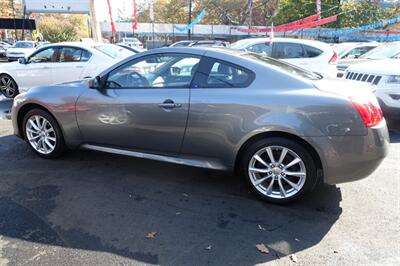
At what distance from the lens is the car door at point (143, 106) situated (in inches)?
146

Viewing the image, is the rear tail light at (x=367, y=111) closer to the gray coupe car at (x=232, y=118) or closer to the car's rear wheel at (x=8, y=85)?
the gray coupe car at (x=232, y=118)

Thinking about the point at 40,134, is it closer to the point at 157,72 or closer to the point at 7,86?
the point at 157,72

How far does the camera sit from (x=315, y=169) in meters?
3.34

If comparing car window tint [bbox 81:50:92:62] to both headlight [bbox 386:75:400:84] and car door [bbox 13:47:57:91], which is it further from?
headlight [bbox 386:75:400:84]

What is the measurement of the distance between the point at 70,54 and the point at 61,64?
32cm

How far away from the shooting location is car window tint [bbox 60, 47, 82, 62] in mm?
8227

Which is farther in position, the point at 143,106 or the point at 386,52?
the point at 386,52

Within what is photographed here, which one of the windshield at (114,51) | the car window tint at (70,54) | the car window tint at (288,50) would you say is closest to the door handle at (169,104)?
the windshield at (114,51)

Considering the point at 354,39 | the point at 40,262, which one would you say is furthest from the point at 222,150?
the point at 354,39

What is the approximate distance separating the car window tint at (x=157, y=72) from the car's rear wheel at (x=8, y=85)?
600 cm

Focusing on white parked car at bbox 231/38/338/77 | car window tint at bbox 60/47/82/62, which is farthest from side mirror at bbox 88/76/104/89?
white parked car at bbox 231/38/338/77

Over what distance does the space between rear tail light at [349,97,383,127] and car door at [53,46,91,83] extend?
658cm

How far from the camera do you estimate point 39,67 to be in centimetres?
836

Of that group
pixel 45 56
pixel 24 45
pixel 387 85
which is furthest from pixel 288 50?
pixel 24 45
